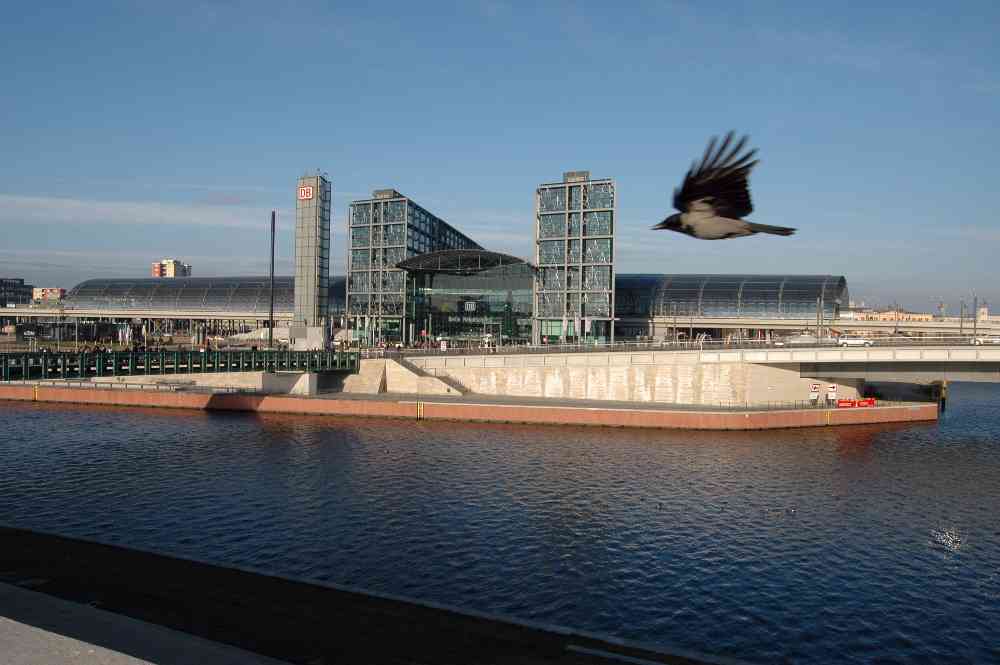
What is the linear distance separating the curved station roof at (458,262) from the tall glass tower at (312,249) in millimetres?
10712

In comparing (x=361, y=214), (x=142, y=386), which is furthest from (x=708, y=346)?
(x=142, y=386)

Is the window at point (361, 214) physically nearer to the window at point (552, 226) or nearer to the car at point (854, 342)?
the window at point (552, 226)

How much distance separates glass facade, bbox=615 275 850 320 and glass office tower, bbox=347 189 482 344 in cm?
3900

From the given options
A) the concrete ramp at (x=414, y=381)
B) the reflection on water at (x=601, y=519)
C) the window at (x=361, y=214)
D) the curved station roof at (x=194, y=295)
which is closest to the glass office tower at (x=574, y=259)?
the window at (x=361, y=214)

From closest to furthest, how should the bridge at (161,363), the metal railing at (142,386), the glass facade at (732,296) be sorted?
the bridge at (161,363) < the metal railing at (142,386) < the glass facade at (732,296)

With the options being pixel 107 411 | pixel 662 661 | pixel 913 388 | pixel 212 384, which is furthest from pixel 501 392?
pixel 662 661

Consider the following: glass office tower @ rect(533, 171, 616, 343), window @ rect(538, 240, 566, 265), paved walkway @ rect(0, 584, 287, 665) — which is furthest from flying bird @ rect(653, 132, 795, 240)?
window @ rect(538, 240, 566, 265)

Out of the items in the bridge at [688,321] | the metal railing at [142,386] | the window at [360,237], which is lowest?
the metal railing at [142,386]

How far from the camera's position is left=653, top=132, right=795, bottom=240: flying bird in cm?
873

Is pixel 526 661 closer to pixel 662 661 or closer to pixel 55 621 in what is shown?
pixel 662 661

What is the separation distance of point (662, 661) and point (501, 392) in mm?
59094

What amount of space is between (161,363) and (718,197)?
60.6 m

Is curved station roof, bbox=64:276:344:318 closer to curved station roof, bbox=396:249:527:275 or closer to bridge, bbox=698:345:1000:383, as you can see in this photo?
curved station roof, bbox=396:249:527:275

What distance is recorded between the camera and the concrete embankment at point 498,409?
202 feet
